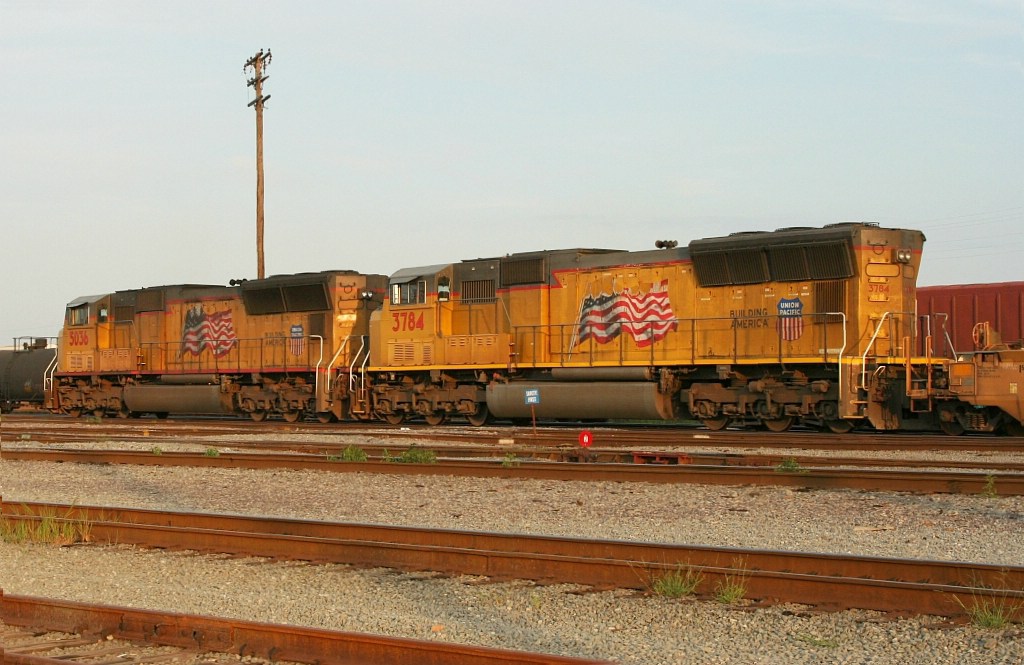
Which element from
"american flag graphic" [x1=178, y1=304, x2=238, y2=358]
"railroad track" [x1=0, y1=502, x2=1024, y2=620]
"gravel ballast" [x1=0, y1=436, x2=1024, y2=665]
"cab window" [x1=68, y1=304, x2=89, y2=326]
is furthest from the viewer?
"cab window" [x1=68, y1=304, x2=89, y2=326]

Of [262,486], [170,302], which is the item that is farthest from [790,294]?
[170,302]

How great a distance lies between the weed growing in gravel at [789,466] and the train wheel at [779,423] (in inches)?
225

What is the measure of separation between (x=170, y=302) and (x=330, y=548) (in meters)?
23.0

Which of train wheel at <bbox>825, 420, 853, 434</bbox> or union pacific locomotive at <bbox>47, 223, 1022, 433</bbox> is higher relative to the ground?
union pacific locomotive at <bbox>47, 223, 1022, 433</bbox>

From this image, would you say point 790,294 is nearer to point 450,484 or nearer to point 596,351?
point 596,351

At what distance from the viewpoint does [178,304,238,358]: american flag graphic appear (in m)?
28.5

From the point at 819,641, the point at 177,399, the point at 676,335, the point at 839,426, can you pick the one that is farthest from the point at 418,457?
the point at 177,399

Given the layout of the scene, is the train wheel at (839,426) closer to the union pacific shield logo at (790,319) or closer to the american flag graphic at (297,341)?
the union pacific shield logo at (790,319)

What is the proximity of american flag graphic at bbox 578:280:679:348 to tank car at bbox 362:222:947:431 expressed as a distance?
0.03 meters

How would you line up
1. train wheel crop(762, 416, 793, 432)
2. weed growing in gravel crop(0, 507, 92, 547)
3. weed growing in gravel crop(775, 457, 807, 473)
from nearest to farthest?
1. weed growing in gravel crop(0, 507, 92, 547)
2. weed growing in gravel crop(775, 457, 807, 473)
3. train wheel crop(762, 416, 793, 432)

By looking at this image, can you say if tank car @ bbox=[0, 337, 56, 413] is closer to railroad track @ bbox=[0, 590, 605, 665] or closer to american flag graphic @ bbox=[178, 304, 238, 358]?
american flag graphic @ bbox=[178, 304, 238, 358]

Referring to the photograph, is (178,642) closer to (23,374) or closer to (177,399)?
(177,399)

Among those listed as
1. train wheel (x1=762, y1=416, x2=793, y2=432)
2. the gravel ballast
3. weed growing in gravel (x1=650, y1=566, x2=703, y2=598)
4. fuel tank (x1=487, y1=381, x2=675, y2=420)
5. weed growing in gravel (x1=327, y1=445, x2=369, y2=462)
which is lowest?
the gravel ballast

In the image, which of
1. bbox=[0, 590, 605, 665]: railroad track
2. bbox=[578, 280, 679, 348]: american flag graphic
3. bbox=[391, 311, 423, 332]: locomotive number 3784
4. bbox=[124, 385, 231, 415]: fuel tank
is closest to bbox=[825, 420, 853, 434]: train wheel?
bbox=[578, 280, 679, 348]: american flag graphic
